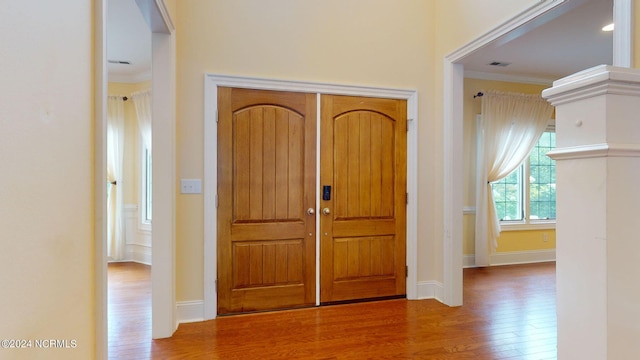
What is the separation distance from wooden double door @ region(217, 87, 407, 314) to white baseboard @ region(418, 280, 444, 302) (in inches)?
7.3

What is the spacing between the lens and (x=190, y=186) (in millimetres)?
2650

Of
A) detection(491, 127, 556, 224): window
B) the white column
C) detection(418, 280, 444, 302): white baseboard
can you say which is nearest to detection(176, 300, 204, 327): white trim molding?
detection(418, 280, 444, 302): white baseboard

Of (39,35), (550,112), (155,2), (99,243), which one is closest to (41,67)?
(39,35)

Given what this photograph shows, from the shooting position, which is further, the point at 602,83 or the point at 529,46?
the point at 529,46

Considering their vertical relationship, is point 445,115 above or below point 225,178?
above

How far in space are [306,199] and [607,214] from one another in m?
2.44

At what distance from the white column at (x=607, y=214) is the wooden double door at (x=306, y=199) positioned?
239 centimetres

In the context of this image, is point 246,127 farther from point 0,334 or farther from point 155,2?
point 0,334

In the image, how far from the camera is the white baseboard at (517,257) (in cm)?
451

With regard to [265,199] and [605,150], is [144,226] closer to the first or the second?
[265,199]

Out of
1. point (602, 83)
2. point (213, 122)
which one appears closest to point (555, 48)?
point (213, 122)

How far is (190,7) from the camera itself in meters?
2.66

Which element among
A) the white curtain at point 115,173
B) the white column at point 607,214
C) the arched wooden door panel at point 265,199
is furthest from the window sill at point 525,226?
the white curtain at point 115,173

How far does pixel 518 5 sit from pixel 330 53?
150cm
